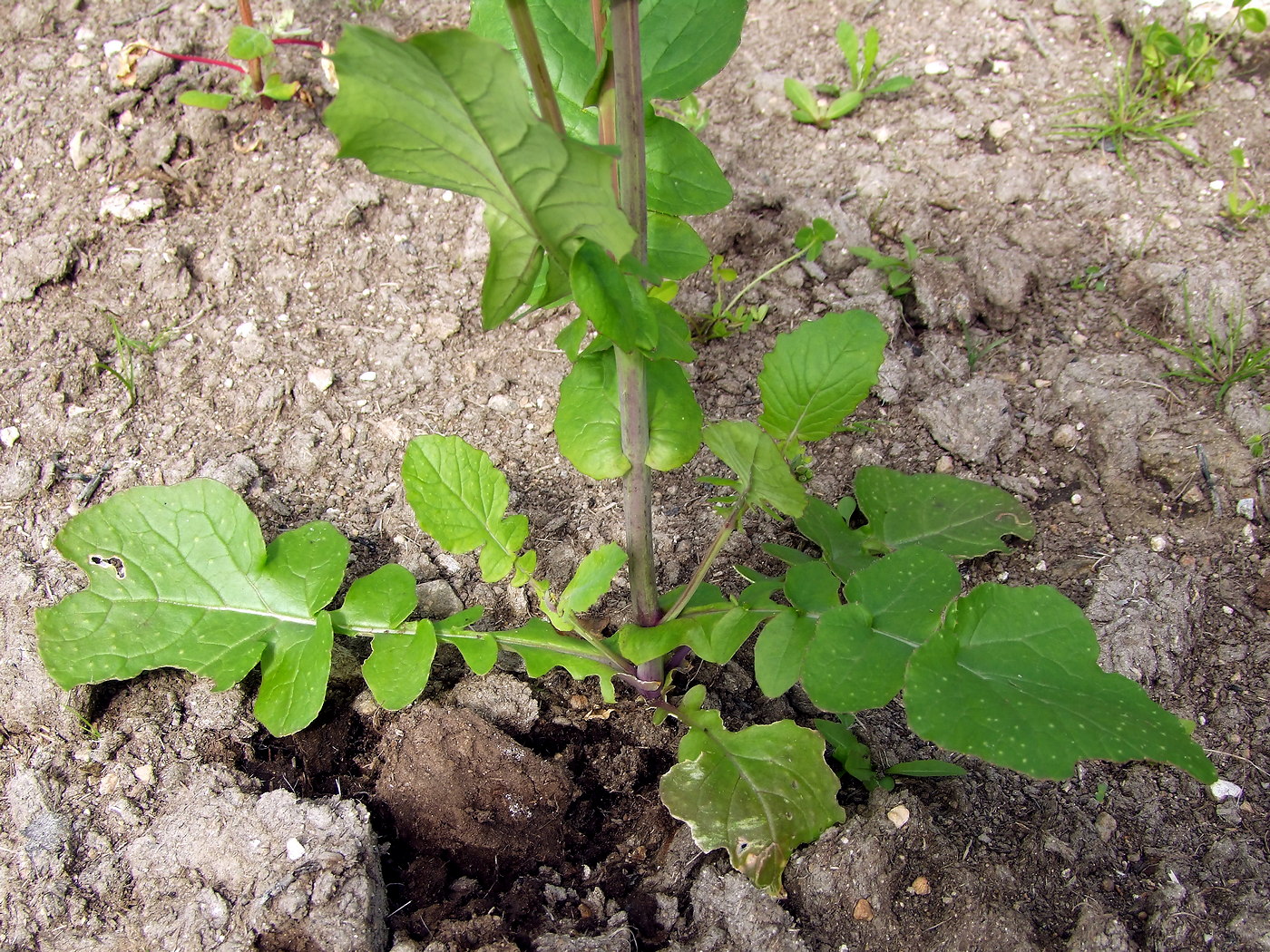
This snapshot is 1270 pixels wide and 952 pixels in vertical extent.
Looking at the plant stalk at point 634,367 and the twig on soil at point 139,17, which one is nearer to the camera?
the plant stalk at point 634,367

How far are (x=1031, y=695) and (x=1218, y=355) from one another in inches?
53.1

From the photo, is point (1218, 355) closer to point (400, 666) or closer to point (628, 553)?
point (628, 553)

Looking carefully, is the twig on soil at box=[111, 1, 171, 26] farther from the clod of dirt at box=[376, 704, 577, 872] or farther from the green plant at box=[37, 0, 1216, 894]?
the clod of dirt at box=[376, 704, 577, 872]

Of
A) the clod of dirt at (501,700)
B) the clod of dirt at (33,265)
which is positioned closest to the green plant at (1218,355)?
the clod of dirt at (501,700)

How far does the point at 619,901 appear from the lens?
1534 mm

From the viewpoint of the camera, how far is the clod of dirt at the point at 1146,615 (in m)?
1.75

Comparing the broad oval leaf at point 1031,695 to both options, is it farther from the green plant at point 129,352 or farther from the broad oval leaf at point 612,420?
the green plant at point 129,352

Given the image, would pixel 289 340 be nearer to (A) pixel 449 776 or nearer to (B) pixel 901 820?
(A) pixel 449 776

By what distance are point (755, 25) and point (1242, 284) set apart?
1.59 m

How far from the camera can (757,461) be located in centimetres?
133

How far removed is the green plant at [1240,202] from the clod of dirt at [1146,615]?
1.09 metres

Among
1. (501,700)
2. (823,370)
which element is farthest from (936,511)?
(501,700)

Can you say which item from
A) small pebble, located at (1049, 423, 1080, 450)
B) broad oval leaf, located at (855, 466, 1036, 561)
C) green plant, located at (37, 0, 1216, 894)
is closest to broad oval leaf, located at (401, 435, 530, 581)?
green plant, located at (37, 0, 1216, 894)

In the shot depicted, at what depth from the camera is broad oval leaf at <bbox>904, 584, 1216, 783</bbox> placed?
1.14 meters
